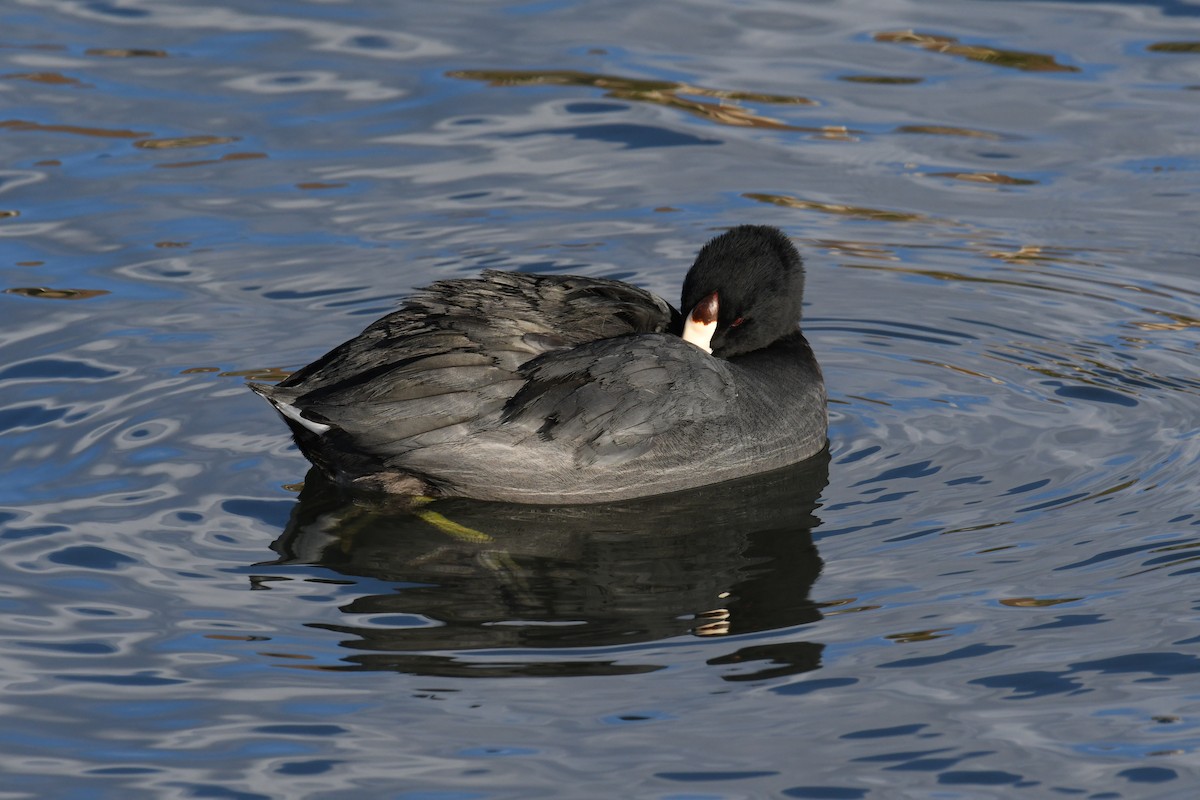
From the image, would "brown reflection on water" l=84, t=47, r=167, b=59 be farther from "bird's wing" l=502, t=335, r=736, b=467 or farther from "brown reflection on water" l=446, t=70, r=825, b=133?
"bird's wing" l=502, t=335, r=736, b=467

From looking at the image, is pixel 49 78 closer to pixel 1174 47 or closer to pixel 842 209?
pixel 842 209

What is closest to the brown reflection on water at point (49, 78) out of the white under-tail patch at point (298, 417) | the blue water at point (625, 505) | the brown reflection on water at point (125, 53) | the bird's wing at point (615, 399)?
the blue water at point (625, 505)

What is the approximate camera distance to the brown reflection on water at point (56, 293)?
9.04m

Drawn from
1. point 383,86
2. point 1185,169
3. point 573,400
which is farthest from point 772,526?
point 383,86

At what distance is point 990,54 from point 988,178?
2.07 meters

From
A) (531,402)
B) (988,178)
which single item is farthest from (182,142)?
(531,402)

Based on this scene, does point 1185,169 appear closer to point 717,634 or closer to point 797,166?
point 797,166

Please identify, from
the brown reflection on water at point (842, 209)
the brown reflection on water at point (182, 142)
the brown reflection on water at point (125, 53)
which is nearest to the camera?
the brown reflection on water at point (842, 209)

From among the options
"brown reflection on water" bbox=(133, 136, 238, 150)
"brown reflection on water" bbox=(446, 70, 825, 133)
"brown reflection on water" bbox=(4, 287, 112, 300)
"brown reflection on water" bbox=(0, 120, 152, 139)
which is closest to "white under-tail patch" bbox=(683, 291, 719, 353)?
"brown reflection on water" bbox=(4, 287, 112, 300)

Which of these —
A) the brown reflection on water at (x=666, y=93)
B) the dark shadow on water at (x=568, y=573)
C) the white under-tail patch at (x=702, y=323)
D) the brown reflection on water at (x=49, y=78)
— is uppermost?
the brown reflection on water at (x=666, y=93)

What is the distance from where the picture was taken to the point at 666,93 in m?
12.0

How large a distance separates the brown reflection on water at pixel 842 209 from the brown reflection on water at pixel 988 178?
0.67 metres

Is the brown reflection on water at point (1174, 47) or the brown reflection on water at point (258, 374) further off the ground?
the brown reflection on water at point (1174, 47)

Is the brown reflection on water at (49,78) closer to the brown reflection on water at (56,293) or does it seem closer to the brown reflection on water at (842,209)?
the brown reflection on water at (56,293)
